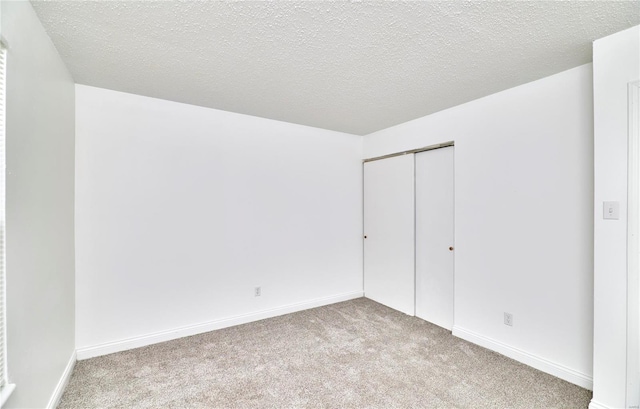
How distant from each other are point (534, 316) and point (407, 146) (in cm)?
211

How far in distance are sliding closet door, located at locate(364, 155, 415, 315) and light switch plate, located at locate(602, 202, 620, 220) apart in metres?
1.81

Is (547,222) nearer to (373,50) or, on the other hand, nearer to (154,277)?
(373,50)

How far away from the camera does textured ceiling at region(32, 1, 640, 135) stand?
153 centimetres

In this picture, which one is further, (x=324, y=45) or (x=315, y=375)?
(x=315, y=375)

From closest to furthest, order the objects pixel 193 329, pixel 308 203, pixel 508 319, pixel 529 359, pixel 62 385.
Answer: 1. pixel 62 385
2. pixel 529 359
3. pixel 508 319
4. pixel 193 329
5. pixel 308 203

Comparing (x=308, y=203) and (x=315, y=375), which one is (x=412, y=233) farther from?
(x=315, y=375)

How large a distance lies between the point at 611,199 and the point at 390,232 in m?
2.21

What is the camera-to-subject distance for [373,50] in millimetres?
1892

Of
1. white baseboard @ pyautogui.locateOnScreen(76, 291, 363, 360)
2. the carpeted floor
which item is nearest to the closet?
A: the carpeted floor

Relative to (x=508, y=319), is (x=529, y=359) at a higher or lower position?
lower

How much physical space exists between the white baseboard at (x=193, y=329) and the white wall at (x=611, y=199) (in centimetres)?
266

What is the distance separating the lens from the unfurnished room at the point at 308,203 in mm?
1604

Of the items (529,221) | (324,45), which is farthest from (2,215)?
(529,221)

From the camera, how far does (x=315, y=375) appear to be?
87.7 inches
